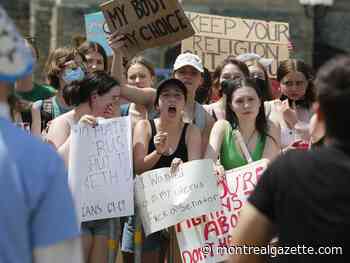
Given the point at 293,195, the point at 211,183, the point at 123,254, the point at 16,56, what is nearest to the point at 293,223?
the point at 293,195

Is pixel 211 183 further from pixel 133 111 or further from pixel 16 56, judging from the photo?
pixel 16 56

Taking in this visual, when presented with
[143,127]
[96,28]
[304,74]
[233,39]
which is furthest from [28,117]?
[233,39]

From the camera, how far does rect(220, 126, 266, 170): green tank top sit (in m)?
6.37

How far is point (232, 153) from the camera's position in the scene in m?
6.41

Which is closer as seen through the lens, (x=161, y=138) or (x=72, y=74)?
(x=161, y=138)

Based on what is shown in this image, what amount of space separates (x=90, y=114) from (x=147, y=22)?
1290 millimetres

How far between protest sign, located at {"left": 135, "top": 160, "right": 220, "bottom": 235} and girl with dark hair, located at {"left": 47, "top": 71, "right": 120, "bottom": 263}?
31 cm

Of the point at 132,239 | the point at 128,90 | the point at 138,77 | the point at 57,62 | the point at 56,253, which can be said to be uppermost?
the point at 57,62

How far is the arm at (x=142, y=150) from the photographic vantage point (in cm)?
637

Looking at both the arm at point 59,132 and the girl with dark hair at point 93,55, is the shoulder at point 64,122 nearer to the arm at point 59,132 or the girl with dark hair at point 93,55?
the arm at point 59,132

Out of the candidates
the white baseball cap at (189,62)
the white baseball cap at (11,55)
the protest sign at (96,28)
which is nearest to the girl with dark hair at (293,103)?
the white baseball cap at (189,62)

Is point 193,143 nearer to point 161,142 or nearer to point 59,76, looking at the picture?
point 161,142

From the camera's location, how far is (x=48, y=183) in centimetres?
277

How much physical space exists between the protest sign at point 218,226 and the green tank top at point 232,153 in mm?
129
